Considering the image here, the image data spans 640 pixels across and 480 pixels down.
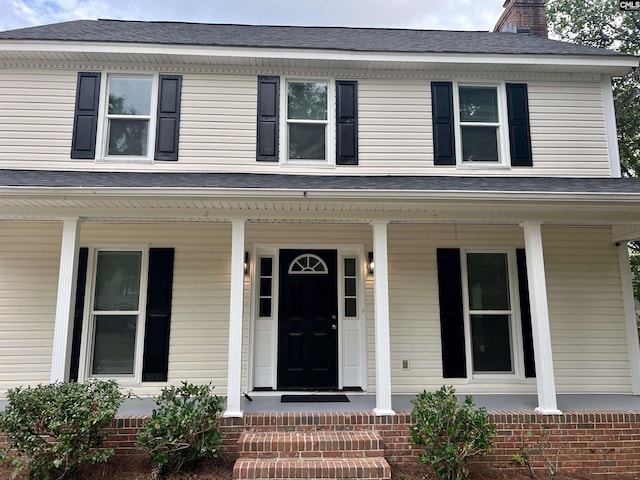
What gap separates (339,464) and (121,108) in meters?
5.38

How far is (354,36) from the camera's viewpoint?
7188 millimetres

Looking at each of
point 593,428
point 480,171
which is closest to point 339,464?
point 593,428

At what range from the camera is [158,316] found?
5434 millimetres

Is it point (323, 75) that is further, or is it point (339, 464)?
point (323, 75)

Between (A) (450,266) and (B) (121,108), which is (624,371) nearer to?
(A) (450,266)

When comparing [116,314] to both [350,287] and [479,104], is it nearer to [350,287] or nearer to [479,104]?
[350,287]

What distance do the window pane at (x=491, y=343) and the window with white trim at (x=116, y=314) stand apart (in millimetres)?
4484

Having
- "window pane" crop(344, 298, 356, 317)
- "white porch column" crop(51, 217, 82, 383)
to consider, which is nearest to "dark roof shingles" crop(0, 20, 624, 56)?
"white porch column" crop(51, 217, 82, 383)

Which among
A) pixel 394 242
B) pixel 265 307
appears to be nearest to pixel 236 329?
pixel 265 307

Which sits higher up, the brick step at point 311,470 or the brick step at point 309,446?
the brick step at point 309,446

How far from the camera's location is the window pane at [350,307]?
5793 millimetres

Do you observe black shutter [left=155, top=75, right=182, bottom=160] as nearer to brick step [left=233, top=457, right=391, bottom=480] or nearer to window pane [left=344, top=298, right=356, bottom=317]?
window pane [left=344, top=298, right=356, bottom=317]

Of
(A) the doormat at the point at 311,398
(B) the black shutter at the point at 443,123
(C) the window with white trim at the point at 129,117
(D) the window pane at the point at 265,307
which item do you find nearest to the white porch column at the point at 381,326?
(A) the doormat at the point at 311,398

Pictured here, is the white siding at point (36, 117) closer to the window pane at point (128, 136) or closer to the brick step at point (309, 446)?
the window pane at point (128, 136)
